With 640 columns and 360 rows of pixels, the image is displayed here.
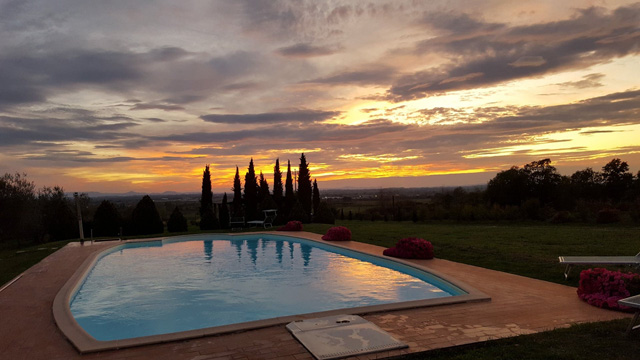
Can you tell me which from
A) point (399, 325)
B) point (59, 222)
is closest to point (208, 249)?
point (59, 222)

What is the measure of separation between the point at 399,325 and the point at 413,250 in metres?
6.00

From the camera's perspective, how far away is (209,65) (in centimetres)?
1561

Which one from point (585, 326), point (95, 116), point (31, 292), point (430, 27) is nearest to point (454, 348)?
point (585, 326)

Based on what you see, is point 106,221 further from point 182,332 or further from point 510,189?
point 510,189

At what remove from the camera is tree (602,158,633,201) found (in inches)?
1318

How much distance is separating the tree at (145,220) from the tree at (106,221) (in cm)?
95

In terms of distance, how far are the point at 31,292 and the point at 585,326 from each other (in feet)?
32.5

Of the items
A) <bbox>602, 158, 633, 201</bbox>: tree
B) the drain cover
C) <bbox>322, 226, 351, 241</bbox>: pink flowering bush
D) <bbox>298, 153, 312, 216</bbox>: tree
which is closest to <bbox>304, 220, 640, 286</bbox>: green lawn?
<bbox>322, 226, 351, 241</bbox>: pink flowering bush

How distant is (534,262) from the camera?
9.36 meters

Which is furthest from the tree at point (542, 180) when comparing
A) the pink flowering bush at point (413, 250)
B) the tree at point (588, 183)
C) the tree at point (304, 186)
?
the pink flowering bush at point (413, 250)

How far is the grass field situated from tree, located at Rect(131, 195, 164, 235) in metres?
7.53

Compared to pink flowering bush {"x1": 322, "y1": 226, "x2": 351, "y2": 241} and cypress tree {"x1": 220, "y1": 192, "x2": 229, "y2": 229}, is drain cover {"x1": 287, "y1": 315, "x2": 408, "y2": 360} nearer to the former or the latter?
pink flowering bush {"x1": 322, "y1": 226, "x2": 351, "y2": 241}

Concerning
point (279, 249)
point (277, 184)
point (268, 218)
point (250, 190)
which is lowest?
point (279, 249)

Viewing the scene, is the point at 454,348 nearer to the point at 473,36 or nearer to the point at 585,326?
the point at 585,326
